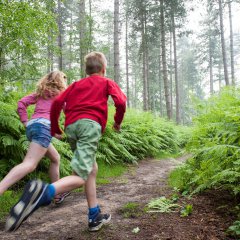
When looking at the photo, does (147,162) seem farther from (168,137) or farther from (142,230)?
(142,230)

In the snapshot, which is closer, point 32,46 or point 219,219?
point 219,219

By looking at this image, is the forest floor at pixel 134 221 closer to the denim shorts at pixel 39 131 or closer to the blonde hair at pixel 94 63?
the denim shorts at pixel 39 131

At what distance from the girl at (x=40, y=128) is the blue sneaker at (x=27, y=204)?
42.4 inches

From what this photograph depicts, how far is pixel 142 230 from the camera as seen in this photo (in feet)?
10.9

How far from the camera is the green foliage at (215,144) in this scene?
386 centimetres

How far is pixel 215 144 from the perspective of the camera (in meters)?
4.07

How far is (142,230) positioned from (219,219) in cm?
103

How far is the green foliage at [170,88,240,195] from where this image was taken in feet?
12.7

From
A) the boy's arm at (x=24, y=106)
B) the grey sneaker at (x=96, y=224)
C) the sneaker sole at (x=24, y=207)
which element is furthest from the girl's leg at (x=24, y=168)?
the grey sneaker at (x=96, y=224)

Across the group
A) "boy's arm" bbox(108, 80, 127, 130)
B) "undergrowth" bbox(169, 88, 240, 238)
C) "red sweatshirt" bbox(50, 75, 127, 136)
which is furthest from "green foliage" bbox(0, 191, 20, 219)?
"undergrowth" bbox(169, 88, 240, 238)

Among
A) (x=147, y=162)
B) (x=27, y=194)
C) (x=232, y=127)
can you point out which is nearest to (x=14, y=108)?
(x=27, y=194)

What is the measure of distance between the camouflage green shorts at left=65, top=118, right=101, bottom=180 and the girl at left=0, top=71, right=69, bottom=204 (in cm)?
89

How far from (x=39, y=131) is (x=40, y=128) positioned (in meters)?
0.06

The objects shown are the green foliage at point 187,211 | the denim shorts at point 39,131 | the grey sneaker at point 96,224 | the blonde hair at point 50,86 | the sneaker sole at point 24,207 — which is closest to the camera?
the sneaker sole at point 24,207
